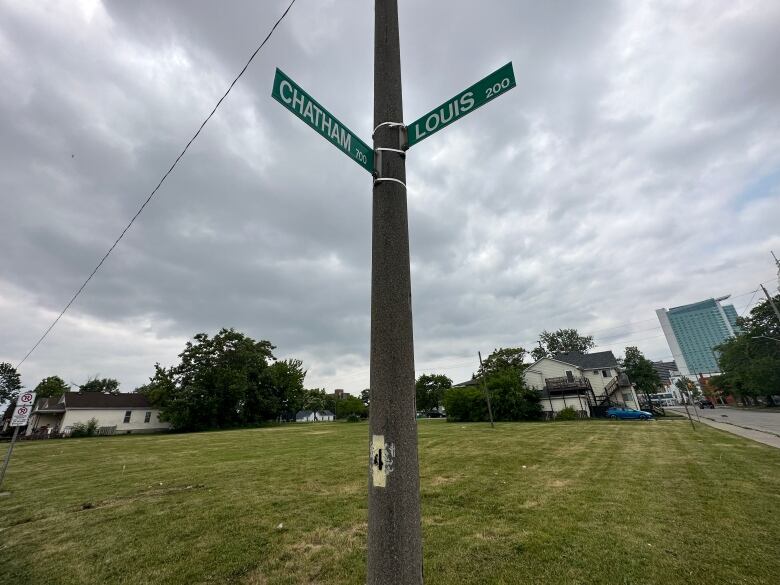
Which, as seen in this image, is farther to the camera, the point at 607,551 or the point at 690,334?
the point at 690,334

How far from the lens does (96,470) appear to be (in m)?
12.1

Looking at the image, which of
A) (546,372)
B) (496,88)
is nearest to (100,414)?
(496,88)

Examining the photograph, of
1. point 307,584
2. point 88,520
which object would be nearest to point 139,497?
point 88,520

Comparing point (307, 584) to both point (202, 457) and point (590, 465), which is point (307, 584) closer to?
point (590, 465)

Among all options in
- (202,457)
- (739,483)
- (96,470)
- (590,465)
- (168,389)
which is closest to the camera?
(739,483)

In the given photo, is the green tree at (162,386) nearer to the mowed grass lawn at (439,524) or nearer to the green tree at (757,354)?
the mowed grass lawn at (439,524)

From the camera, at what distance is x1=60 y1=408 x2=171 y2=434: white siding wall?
129ft

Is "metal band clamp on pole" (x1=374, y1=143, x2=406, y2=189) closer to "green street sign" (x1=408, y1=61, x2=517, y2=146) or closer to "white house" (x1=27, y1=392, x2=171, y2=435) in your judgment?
"green street sign" (x1=408, y1=61, x2=517, y2=146)

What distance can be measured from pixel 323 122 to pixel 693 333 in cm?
17506

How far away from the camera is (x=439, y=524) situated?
218 inches

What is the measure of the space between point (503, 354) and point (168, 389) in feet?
149

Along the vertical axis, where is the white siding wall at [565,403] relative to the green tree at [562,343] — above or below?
below

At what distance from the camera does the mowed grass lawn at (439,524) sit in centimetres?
411

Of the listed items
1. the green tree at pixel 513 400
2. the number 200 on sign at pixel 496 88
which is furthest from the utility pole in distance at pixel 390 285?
the green tree at pixel 513 400
